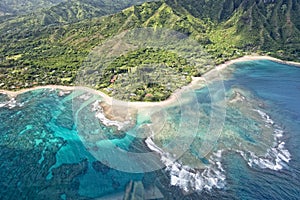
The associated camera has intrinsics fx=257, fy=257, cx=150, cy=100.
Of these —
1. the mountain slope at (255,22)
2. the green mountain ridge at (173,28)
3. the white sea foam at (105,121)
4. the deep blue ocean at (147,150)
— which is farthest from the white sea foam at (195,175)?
the mountain slope at (255,22)

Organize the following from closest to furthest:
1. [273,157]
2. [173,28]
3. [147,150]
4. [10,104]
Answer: [273,157], [147,150], [10,104], [173,28]

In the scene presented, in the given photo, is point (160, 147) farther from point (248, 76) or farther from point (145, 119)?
point (248, 76)

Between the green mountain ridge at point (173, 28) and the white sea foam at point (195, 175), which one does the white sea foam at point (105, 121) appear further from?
the green mountain ridge at point (173, 28)

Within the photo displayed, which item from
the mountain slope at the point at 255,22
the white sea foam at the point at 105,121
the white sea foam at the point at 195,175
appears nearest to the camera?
the white sea foam at the point at 195,175

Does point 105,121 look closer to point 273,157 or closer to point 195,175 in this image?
point 195,175

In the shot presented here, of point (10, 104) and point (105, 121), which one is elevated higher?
point (105, 121)

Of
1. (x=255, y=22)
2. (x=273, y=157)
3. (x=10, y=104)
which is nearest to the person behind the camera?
(x=273, y=157)

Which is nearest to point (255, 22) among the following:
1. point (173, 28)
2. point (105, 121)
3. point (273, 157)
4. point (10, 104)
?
point (173, 28)
